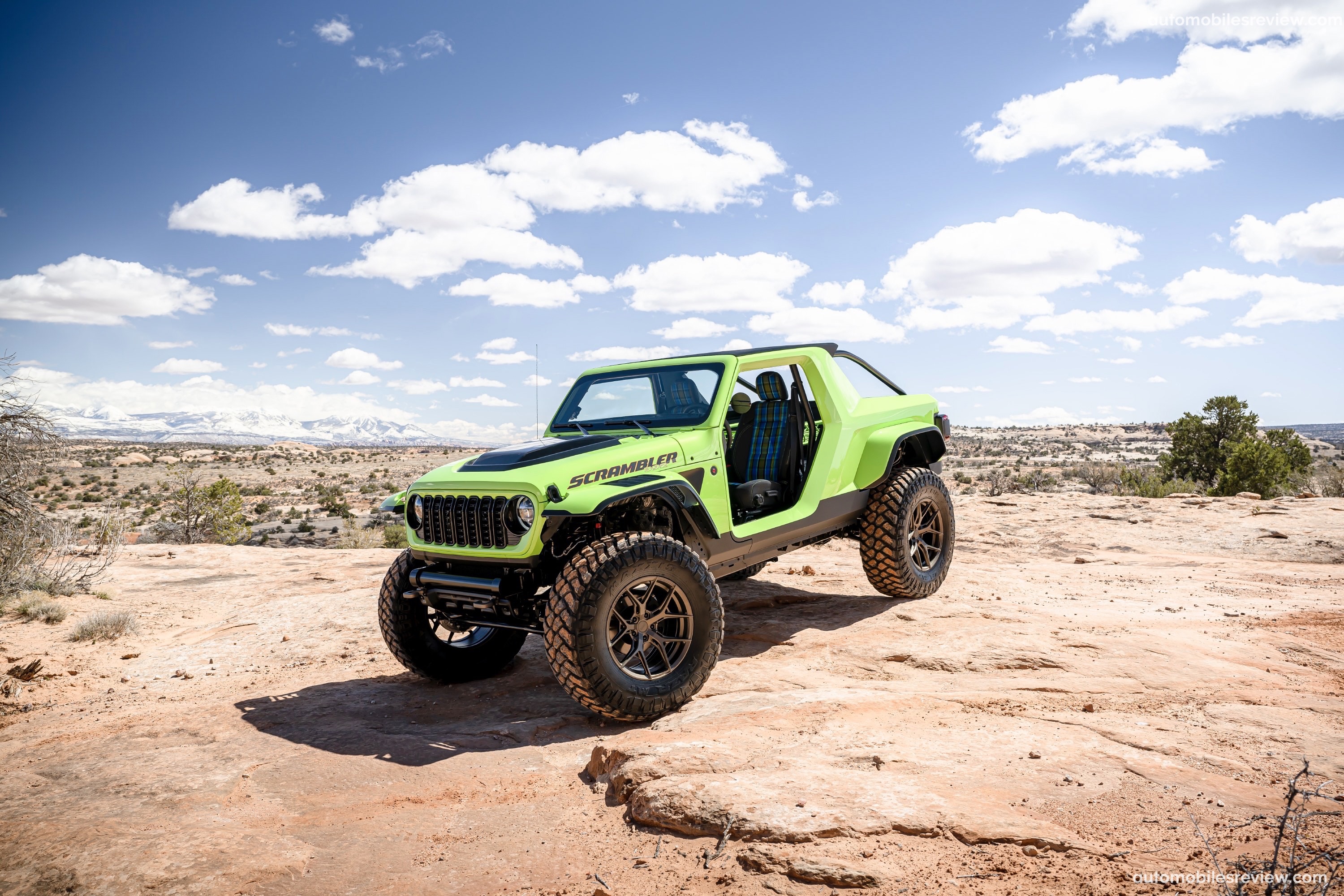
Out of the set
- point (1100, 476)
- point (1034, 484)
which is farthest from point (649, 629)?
point (1100, 476)

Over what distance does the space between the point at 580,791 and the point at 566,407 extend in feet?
11.9

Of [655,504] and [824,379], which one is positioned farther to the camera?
[824,379]

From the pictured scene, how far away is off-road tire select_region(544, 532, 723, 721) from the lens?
14.5 feet

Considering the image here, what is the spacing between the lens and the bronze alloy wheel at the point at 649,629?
4770mm

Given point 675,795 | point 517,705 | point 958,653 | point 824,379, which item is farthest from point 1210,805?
point 824,379

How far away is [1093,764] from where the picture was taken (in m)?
3.67

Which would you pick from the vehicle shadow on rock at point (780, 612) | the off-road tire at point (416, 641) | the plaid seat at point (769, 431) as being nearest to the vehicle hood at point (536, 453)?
the off-road tire at point (416, 641)

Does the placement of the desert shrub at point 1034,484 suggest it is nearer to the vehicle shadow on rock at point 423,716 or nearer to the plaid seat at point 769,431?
the plaid seat at point 769,431

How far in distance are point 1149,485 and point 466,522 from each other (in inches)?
929

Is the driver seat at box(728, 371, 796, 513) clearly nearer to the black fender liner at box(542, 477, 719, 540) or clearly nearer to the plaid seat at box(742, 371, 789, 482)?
the plaid seat at box(742, 371, 789, 482)

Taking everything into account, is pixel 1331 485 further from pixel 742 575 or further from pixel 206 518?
pixel 206 518

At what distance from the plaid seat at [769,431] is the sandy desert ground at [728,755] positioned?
134cm

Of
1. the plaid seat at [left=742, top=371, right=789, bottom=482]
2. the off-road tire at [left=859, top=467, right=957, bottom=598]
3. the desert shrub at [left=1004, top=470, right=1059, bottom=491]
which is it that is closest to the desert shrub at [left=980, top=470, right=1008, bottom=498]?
the desert shrub at [left=1004, top=470, right=1059, bottom=491]

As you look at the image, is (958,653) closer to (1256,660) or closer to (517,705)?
(1256,660)
